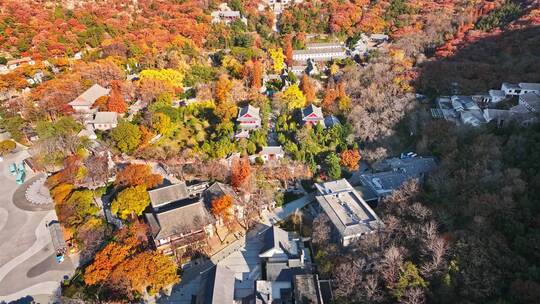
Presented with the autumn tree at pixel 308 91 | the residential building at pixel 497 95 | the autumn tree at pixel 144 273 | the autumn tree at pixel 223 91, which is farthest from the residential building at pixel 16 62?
the residential building at pixel 497 95

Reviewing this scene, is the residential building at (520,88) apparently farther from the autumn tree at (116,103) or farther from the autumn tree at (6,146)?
the autumn tree at (6,146)

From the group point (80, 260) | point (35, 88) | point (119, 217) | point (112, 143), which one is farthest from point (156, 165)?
point (35, 88)

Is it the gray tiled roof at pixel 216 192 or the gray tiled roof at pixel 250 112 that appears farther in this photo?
the gray tiled roof at pixel 250 112

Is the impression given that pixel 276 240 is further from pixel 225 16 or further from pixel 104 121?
pixel 225 16

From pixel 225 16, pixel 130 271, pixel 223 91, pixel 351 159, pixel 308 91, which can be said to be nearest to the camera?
pixel 130 271

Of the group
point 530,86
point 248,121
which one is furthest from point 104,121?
point 530,86

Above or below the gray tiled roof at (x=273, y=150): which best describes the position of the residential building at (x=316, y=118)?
above

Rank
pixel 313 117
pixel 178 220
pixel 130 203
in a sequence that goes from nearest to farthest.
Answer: pixel 178 220 → pixel 130 203 → pixel 313 117

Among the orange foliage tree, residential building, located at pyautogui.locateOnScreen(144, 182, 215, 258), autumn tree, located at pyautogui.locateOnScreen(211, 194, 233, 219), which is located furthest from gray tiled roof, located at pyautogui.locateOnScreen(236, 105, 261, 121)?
the orange foliage tree
